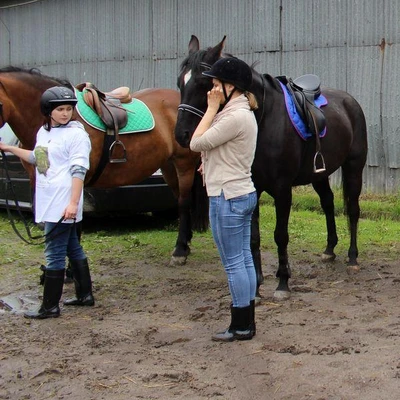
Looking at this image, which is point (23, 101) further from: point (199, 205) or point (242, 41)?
A: point (242, 41)

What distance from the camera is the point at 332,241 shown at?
25.3 feet

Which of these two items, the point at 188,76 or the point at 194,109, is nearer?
the point at 194,109

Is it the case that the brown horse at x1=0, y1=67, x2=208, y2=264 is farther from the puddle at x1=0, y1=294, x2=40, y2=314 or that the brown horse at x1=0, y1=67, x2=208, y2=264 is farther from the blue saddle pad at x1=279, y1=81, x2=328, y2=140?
the blue saddle pad at x1=279, y1=81, x2=328, y2=140

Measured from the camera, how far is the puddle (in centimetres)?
618

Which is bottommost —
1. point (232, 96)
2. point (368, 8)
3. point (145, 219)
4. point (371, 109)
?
point (145, 219)

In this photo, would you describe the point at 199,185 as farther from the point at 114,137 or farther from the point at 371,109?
the point at 371,109

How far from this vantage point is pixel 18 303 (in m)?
6.38

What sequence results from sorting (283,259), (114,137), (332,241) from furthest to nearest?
(332,241), (114,137), (283,259)

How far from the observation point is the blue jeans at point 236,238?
4.75 m

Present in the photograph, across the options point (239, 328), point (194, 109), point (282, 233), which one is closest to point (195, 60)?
point (194, 109)

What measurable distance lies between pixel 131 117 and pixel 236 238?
2.92 meters

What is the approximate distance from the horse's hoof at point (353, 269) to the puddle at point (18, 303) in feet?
10.2

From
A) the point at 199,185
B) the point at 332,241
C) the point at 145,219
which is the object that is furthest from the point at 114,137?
the point at 145,219

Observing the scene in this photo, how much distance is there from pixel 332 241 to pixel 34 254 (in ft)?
11.4
